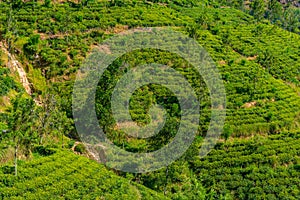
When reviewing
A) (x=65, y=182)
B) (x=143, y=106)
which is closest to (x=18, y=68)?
(x=143, y=106)

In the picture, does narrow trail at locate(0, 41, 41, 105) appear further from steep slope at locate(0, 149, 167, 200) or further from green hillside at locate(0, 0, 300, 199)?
steep slope at locate(0, 149, 167, 200)

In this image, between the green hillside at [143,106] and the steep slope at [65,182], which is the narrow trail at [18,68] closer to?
the green hillside at [143,106]

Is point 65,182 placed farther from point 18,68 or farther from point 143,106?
point 18,68

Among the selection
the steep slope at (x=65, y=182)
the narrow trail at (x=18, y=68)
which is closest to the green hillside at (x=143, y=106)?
the steep slope at (x=65, y=182)

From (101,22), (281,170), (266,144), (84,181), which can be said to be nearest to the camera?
(84,181)

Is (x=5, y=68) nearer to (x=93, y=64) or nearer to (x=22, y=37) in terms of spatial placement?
(x=22, y=37)

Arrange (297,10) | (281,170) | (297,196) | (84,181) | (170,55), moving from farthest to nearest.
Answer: (297,10)
(170,55)
(281,170)
(297,196)
(84,181)

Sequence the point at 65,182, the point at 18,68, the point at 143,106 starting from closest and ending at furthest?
the point at 65,182 → the point at 143,106 → the point at 18,68

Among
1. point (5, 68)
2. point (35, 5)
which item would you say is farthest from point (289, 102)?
point (35, 5)
